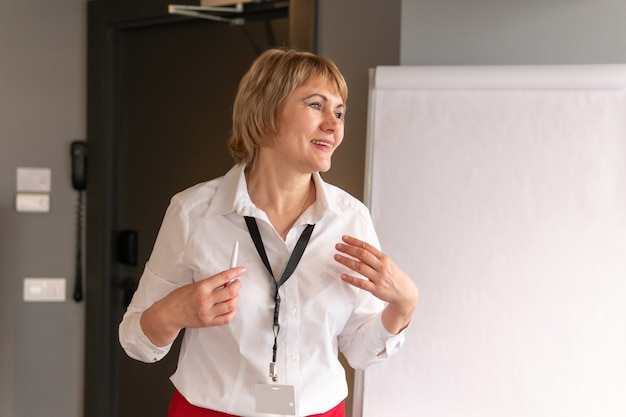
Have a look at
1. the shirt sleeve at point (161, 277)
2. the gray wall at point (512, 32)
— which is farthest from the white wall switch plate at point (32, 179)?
the gray wall at point (512, 32)

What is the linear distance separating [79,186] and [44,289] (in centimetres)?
51

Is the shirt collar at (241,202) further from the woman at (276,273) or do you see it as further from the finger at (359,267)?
the finger at (359,267)

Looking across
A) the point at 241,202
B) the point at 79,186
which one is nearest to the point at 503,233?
the point at 241,202

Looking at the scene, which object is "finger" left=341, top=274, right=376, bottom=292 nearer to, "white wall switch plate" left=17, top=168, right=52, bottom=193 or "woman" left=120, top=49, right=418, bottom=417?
"woman" left=120, top=49, right=418, bottom=417

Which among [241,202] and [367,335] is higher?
[241,202]

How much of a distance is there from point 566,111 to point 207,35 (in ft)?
5.07

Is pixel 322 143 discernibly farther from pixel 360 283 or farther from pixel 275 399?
pixel 275 399

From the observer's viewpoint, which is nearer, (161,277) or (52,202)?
(161,277)

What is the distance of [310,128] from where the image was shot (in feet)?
5.61

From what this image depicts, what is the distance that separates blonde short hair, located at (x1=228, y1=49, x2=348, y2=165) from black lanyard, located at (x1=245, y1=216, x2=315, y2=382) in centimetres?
21

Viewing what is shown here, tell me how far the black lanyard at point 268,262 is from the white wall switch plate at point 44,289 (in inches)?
74.7

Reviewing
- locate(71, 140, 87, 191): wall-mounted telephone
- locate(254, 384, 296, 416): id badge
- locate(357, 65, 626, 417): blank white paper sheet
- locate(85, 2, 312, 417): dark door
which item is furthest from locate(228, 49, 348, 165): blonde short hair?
locate(71, 140, 87, 191): wall-mounted telephone

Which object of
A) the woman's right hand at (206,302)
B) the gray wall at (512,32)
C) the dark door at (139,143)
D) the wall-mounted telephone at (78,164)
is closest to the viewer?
the woman's right hand at (206,302)

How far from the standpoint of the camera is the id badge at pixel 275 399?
167 cm
